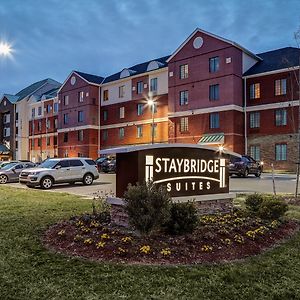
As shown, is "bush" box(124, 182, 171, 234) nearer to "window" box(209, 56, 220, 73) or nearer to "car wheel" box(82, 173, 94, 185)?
"car wheel" box(82, 173, 94, 185)

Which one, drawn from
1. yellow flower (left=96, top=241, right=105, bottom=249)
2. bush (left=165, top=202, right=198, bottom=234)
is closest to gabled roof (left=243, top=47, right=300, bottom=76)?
bush (left=165, top=202, right=198, bottom=234)

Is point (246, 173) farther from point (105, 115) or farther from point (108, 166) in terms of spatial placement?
point (105, 115)

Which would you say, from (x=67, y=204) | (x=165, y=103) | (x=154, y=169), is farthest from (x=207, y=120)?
(x=154, y=169)

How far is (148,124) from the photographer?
48688 mm

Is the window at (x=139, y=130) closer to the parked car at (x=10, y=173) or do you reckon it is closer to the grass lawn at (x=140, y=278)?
the parked car at (x=10, y=173)

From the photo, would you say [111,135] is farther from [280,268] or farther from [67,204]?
A: [280,268]

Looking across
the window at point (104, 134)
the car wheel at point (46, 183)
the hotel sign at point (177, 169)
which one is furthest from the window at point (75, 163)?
the window at point (104, 134)

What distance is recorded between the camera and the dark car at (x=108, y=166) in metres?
35.9

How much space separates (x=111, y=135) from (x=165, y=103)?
460 inches

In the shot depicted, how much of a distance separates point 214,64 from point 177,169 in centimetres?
3389

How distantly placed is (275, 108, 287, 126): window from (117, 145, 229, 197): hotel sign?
30.0 metres

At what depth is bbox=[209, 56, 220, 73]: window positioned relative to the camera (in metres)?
40.2

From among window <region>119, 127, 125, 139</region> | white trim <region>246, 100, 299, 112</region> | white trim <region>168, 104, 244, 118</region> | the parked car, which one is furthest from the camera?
window <region>119, 127, 125, 139</region>

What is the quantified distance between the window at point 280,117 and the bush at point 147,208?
34.3m
